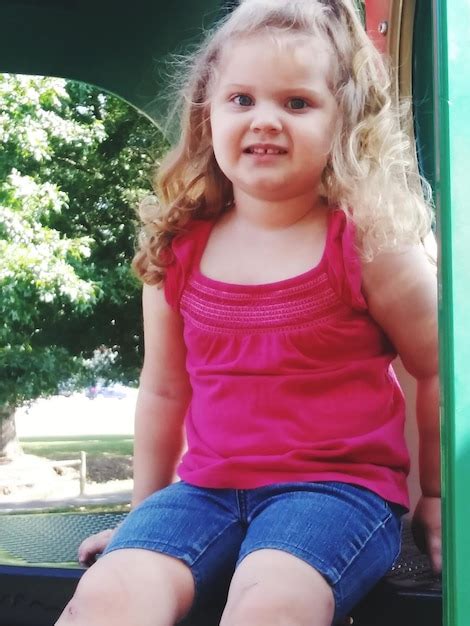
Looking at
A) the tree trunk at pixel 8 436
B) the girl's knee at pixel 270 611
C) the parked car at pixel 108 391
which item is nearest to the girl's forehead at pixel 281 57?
the girl's knee at pixel 270 611

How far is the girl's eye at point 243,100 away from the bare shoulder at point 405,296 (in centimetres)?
33

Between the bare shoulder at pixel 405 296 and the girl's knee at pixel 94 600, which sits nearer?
the girl's knee at pixel 94 600

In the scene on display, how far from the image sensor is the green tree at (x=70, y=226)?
9930 mm

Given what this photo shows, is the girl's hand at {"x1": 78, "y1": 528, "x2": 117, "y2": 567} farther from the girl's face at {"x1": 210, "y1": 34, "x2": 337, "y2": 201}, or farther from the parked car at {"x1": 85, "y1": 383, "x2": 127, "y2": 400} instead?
the parked car at {"x1": 85, "y1": 383, "x2": 127, "y2": 400}

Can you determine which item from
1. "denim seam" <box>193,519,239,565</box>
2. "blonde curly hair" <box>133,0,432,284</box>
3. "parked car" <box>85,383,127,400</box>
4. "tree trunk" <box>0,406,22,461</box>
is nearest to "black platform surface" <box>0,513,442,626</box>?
"denim seam" <box>193,519,239,565</box>

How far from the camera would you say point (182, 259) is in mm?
1704

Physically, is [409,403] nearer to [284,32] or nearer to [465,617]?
[284,32]

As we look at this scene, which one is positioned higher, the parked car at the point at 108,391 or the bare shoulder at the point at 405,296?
the bare shoulder at the point at 405,296

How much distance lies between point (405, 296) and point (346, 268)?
0.34 feet

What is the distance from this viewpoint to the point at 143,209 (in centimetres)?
187

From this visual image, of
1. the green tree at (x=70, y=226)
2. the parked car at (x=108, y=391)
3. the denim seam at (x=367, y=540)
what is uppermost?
the denim seam at (x=367, y=540)

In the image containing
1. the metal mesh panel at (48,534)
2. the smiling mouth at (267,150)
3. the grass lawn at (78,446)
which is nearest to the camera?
the smiling mouth at (267,150)

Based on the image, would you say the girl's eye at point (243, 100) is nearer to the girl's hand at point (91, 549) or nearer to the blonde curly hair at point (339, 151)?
the blonde curly hair at point (339, 151)

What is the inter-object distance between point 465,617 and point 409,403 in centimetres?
129
